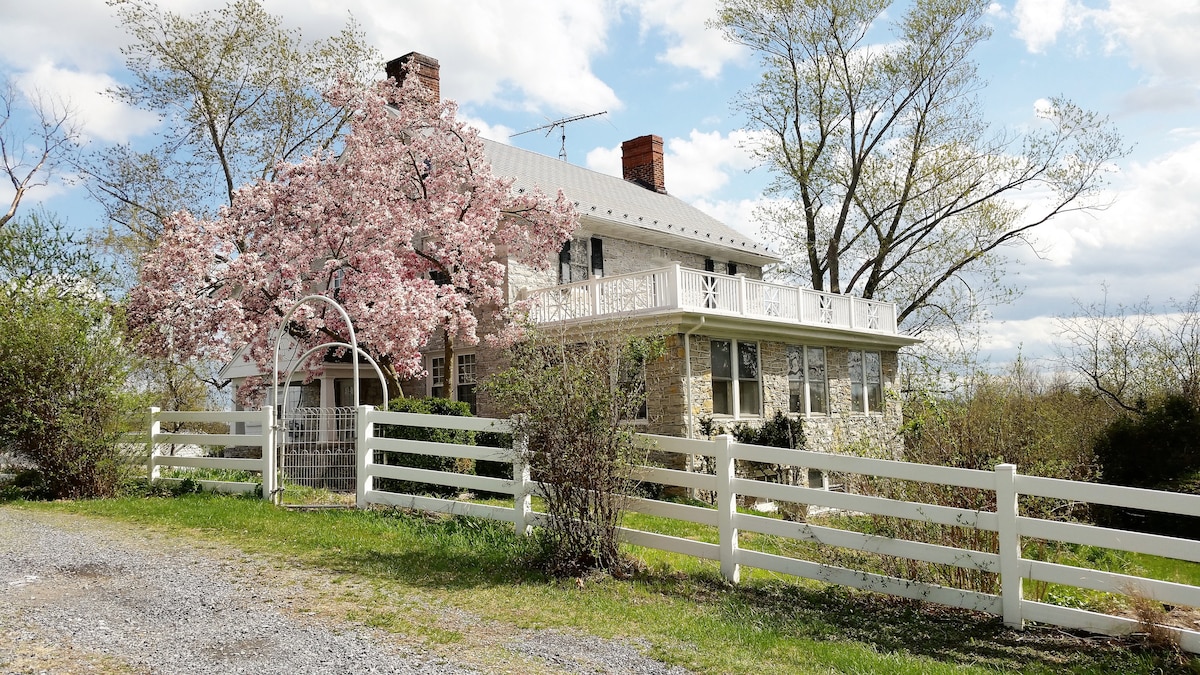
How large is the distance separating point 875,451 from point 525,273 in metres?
11.6

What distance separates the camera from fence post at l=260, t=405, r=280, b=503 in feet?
39.5

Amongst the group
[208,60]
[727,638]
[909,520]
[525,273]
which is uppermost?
[208,60]

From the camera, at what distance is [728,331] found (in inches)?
701

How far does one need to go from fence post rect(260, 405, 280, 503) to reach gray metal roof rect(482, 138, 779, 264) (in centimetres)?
949

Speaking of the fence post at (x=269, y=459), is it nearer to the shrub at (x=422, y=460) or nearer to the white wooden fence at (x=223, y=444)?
the white wooden fence at (x=223, y=444)

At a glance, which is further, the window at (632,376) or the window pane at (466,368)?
the window pane at (466,368)

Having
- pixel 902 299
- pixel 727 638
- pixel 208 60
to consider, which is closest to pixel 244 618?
pixel 727 638

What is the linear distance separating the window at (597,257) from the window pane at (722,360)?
447 centimetres

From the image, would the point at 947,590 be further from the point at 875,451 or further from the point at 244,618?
the point at 244,618

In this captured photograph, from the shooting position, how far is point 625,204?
23859 mm

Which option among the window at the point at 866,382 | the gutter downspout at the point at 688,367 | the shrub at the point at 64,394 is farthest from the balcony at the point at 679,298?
the shrub at the point at 64,394

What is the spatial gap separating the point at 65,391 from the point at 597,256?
12.1 metres

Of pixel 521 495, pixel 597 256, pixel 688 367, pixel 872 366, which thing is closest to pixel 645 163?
pixel 597 256

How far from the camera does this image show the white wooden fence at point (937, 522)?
A: 592 centimetres
